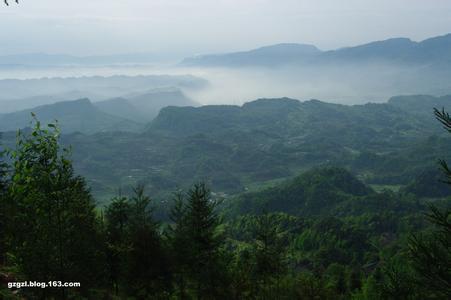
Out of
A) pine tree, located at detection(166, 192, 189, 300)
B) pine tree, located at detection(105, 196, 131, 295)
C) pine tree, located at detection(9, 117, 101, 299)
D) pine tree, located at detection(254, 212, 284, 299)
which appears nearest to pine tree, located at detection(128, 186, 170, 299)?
pine tree, located at detection(105, 196, 131, 295)

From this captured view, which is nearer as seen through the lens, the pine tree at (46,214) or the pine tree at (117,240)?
the pine tree at (46,214)

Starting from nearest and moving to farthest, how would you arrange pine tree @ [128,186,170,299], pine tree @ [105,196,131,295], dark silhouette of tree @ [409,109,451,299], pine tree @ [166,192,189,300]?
dark silhouette of tree @ [409,109,451,299] < pine tree @ [105,196,131,295] < pine tree @ [128,186,170,299] < pine tree @ [166,192,189,300]

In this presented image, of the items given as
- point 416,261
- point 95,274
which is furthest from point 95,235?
point 416,261

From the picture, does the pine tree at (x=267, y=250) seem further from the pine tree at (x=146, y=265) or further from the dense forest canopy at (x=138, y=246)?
the pine tree at (x=146, y=265)

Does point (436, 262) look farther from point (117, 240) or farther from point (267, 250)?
point (117, 240)

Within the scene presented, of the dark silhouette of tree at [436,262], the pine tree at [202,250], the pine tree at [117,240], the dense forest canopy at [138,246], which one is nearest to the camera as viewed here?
the dark silhouette of tree at [436,262]

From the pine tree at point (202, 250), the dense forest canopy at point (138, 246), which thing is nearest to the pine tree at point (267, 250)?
the dense forest canopy at point (138, 246)

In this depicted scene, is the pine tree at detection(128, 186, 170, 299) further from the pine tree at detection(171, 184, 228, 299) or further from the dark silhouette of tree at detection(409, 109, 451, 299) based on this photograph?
the dark silhouette of tree at detection(409, 109, 451, 299)

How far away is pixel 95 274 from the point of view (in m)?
27.2

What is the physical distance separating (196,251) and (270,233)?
8.17 metres

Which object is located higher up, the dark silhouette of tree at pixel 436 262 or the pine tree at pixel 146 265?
the dark silhouette of tree at pixel 436 262

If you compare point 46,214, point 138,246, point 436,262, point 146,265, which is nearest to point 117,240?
point 138,246

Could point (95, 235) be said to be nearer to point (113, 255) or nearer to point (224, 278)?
point (113, 255)

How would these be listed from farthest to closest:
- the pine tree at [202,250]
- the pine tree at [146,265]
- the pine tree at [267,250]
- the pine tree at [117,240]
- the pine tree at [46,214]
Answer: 1. the pine tree at [267,250]
2. the pine tree at [202,250]
3. the pine tree at [146,265]
4. the pine tree at [117,240]
5. the pine tree at [46,214]
